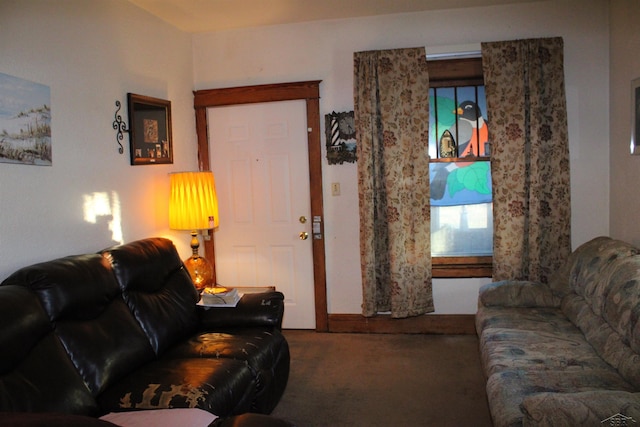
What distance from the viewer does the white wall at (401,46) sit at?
409cm

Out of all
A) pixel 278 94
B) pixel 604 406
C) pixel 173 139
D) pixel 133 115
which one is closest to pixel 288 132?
pixel 278 94

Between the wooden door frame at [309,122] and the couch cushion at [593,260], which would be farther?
the wooden door frame at [309,122]

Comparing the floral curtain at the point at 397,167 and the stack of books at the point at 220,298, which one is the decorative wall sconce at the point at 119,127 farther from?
the floral curtain at the point at 397,167

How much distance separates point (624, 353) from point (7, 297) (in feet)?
8.97

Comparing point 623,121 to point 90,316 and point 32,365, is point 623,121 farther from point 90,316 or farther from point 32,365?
point 32,365

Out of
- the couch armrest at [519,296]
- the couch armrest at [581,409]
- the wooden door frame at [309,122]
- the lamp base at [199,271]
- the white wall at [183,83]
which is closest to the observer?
the couch armrest at [581,409]

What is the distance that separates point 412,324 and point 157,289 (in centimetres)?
222

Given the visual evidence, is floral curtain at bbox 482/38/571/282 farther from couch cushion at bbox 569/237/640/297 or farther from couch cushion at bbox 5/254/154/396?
couch cushion at bbox 5/254/154/396

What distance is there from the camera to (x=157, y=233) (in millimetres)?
3938

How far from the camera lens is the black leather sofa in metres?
Result: 2.12

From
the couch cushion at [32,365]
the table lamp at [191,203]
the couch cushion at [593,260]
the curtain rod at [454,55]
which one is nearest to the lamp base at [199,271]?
the table lamp at [191,203]

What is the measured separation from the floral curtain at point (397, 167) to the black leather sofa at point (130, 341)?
1246 mm

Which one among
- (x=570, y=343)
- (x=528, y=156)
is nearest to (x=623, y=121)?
(x=528, y=156)

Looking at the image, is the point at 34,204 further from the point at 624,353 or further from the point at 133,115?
the point at 624,353
